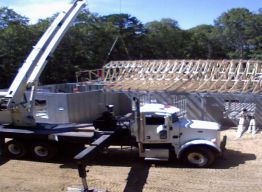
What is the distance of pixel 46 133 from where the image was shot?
47.3 feet

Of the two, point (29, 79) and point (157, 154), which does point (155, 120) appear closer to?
point (157, 154)

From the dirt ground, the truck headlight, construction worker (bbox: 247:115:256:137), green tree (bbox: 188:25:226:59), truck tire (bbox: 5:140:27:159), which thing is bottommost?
the dirt ground

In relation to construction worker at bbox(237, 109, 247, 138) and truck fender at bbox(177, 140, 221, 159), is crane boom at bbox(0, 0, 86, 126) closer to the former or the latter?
truck fender at bbox(177, 140, 221, 159)

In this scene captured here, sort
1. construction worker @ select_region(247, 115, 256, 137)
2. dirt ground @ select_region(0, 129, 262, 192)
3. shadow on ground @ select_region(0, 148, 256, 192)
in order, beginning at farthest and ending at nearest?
1. construction worker @ select_region(247, 115, 256, 137)
2. shadow on ground @ select_region(0, 148, 256, 192)
3. dirt ground @ select_region(0, 129, 262, 192)

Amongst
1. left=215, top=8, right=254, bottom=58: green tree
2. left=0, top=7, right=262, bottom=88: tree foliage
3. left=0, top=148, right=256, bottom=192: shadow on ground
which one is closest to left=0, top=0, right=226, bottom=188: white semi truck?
left=0, top=148, right=256, bottom=192: shadow on ground

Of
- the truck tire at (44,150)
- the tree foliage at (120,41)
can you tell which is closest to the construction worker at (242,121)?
the truck tire at (44,150)

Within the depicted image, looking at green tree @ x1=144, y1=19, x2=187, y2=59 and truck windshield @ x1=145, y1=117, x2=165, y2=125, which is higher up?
green tree @ x1=144, y1=19, x2=187, y2=59

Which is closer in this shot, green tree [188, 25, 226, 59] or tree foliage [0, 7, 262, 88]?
tree foliage [0, 7, 262, 88]

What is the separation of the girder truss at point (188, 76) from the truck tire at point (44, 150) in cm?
1003

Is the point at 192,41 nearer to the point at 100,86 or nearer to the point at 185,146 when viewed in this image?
the point at 100,86

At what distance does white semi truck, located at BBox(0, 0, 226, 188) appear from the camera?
44.9ft

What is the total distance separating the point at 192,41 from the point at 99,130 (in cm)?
6104

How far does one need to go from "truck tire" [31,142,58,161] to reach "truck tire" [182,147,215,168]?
493 cm

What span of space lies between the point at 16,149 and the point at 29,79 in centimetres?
287
